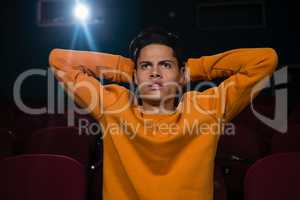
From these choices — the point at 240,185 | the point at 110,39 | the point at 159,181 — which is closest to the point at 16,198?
the point at 159,181

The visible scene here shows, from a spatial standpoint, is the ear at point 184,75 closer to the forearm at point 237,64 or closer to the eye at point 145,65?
the forearm at point 237,64

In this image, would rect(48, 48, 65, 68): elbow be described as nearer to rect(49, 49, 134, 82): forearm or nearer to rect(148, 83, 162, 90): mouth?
rect(49, 49, 134, 82): forearm

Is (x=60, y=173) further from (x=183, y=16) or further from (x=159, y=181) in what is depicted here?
(x=183, y=16)

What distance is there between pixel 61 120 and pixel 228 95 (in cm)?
249

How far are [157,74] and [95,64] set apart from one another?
0.31 meters

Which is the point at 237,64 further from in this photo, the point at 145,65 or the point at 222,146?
the point at 222,146

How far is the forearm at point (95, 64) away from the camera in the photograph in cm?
141

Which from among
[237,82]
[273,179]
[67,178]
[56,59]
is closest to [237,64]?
[237,82]

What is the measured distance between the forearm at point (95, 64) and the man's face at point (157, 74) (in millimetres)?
103

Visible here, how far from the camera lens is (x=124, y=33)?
5.31 meters

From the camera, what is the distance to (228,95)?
1.26 meters

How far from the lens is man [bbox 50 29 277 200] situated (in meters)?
1.20

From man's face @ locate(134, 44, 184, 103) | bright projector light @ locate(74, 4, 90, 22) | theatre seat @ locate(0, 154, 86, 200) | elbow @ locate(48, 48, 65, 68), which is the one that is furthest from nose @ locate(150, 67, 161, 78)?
bright projector light @ locate(74, 4, 90, 22)

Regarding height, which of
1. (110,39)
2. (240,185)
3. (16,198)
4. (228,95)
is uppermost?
(110,39)
